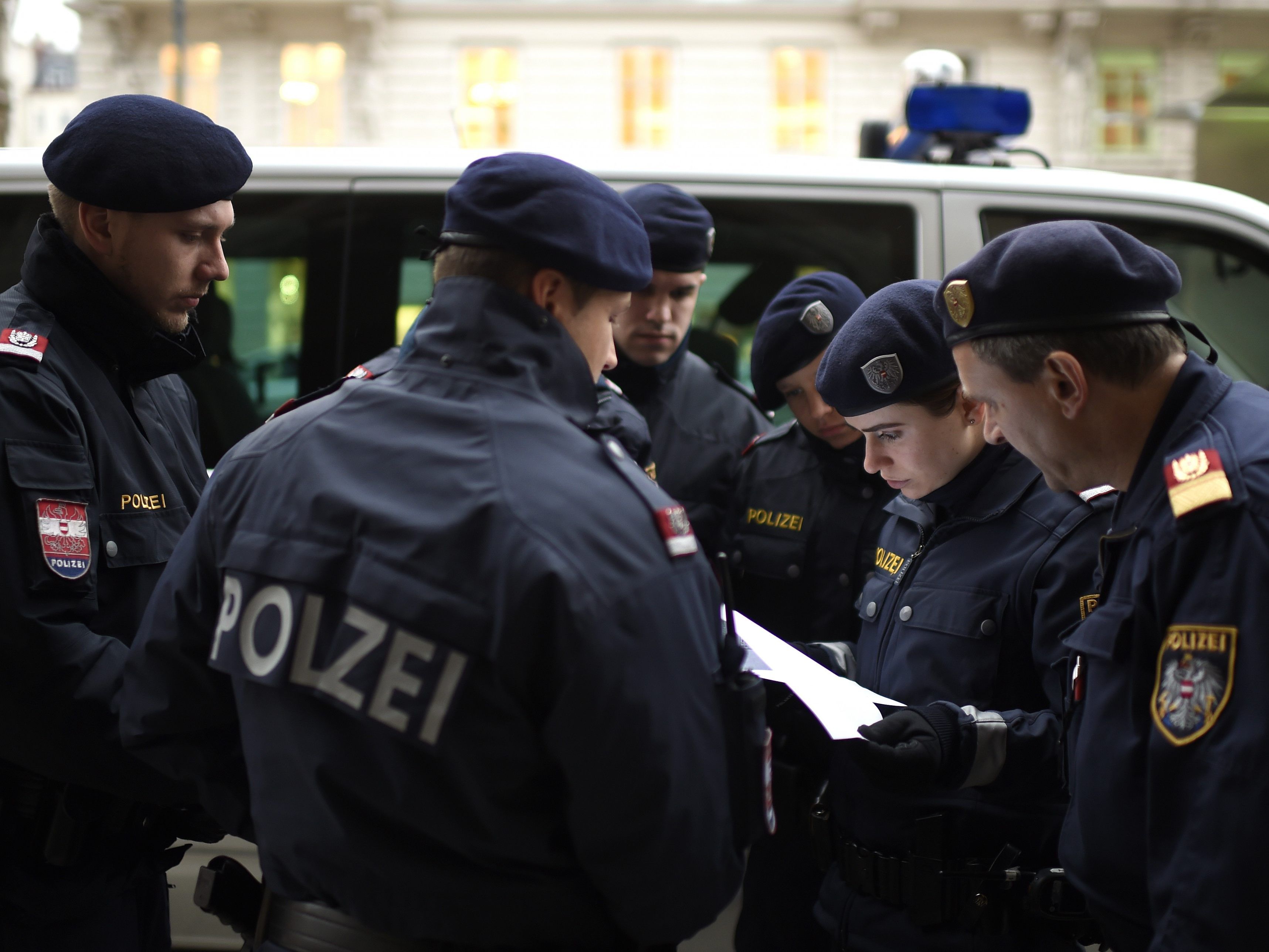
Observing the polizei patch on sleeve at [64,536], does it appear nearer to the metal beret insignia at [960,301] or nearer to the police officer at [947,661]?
the police officer at [947,661]

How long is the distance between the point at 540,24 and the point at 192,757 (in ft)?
73.3

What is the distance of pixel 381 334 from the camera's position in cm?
307

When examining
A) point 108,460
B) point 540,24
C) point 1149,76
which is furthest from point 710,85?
point 108,460

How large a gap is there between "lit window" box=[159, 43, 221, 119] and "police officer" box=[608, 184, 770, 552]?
2096 centimetres

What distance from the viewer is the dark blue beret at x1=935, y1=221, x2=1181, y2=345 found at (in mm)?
1433

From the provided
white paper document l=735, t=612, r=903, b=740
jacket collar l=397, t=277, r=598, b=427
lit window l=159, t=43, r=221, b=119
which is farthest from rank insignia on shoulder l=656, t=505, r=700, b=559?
lit window l=159, t=43, r=221, b=119

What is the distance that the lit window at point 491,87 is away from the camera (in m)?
21.8

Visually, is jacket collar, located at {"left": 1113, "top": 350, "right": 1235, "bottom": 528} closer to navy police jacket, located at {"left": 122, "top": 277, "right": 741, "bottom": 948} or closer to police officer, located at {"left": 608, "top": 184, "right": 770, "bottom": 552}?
navy police jacket, located at {"left": 122, "top": 277, "right": 741, "bottom": 948}

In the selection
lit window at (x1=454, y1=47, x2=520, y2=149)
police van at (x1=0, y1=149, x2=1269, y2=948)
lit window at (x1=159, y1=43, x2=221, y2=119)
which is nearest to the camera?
police van at (x1=0, y1=149, x2=1269, y2=948)

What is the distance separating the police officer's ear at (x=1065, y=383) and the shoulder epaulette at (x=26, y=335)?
5.22 ft

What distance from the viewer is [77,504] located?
1.79 m

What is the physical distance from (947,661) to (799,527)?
2.35 ft

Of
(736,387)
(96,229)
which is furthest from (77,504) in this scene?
(736,387)

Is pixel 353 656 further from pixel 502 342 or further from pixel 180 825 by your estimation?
pixel 180 825
